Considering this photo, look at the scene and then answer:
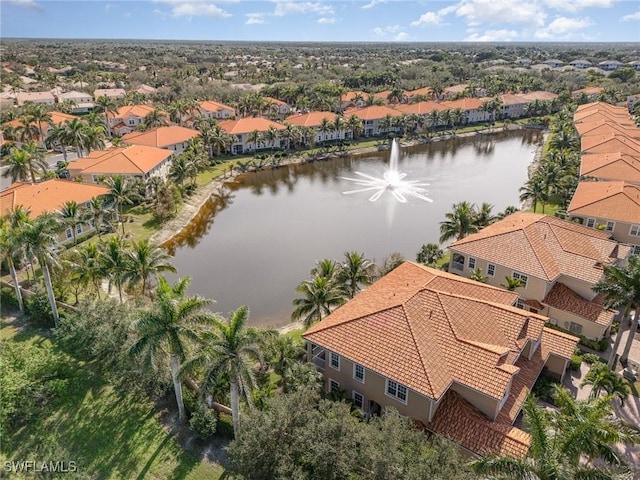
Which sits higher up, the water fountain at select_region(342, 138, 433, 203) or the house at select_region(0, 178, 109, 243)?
the house at select_region(0, 178, 109, 243)

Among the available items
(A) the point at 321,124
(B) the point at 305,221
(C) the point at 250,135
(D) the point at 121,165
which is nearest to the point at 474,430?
(B) the point at 305,221

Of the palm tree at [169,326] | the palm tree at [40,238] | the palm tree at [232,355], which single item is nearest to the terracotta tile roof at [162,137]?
the palm tree at [40,238]

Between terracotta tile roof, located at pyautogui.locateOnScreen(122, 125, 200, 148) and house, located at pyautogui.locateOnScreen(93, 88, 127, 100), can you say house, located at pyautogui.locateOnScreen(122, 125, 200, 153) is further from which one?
house, located at pyautogui.locateOnScreen(93, 88, 127, 100)

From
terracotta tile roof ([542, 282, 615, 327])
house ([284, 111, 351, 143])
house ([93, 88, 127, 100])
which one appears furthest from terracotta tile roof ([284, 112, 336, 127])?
terracotta tile roof ([542, 282, 615, 327])

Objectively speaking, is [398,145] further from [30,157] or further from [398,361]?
[398,361]

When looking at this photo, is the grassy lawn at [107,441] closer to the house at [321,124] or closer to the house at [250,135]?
the house at [250,135]

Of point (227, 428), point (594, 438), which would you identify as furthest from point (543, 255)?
point (227, 428)

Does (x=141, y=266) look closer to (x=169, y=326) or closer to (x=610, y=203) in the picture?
(x=169, y=326)
